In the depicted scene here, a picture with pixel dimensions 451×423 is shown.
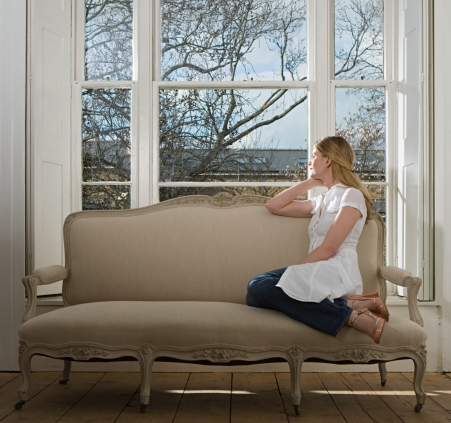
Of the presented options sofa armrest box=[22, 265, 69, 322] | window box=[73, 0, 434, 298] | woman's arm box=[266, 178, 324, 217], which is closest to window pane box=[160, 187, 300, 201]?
window box=[73, 0, 434, 298]

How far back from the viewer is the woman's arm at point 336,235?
343 centimetres

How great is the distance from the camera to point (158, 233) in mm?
3918

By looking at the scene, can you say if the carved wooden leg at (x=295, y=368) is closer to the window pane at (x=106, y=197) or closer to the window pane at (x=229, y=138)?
the window pane at (x=229, y=138)

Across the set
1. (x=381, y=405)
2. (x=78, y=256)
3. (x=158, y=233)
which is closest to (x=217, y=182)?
(x=158, y=233)

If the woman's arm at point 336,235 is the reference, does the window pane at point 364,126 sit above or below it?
above

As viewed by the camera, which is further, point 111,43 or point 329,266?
point 111,43

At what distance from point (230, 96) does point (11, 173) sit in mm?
1452

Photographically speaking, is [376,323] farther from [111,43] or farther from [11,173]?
[111,43]

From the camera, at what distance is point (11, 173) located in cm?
420

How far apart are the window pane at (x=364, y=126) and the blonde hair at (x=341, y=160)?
0.79 m

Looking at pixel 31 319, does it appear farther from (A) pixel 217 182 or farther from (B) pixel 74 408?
(A) pixel 217 182

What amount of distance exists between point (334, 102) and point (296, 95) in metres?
0.25

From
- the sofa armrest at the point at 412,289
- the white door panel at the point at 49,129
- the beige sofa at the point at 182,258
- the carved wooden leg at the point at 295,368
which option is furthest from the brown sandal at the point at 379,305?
the white door panel at the point at 49,129

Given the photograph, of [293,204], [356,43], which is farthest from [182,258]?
[356,43]
